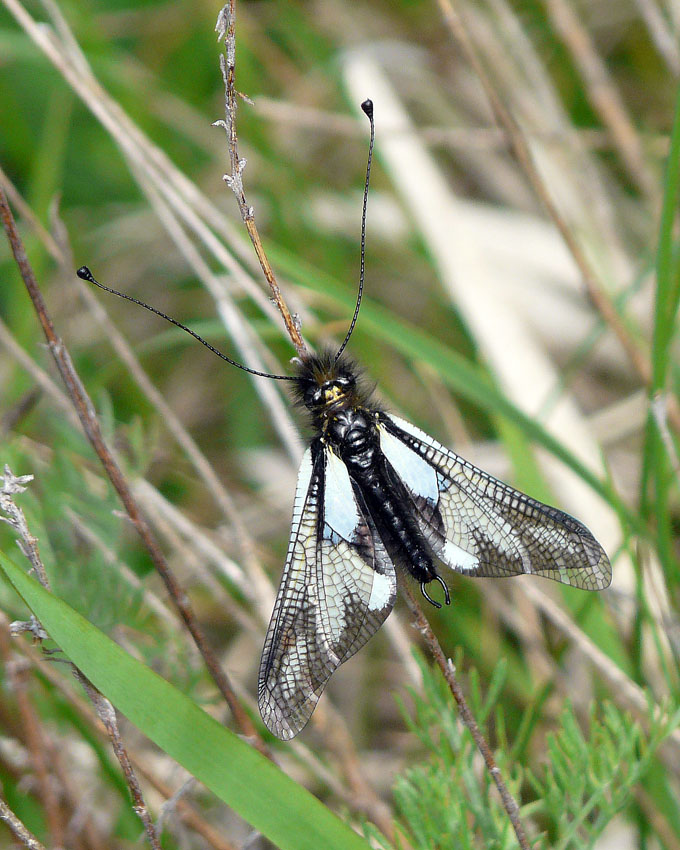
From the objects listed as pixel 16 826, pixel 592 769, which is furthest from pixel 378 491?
pixel 16 826

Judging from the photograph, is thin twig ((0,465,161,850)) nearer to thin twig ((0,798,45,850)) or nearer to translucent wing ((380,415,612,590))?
thin twig ((0,798,45,850))

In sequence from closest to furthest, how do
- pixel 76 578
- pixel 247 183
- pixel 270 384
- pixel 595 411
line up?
pixel 76 578
pixel 270 384
pixel 595 411
pixel 247 183

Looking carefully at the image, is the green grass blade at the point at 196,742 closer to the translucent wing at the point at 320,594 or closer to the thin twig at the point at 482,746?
the translucent wing at the point at 320,594

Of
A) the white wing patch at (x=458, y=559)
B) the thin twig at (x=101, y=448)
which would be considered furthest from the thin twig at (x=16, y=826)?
the white wing patch at (x=458, y=559)

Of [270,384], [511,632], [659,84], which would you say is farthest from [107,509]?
[659,84]

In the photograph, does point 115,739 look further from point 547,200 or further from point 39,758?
point 547,200

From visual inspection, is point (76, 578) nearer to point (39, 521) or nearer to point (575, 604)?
point (39, 521)

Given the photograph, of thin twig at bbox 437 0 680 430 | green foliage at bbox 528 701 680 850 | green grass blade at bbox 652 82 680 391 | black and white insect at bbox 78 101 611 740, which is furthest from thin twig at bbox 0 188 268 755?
thin twig at bbox 437 0 680 430
